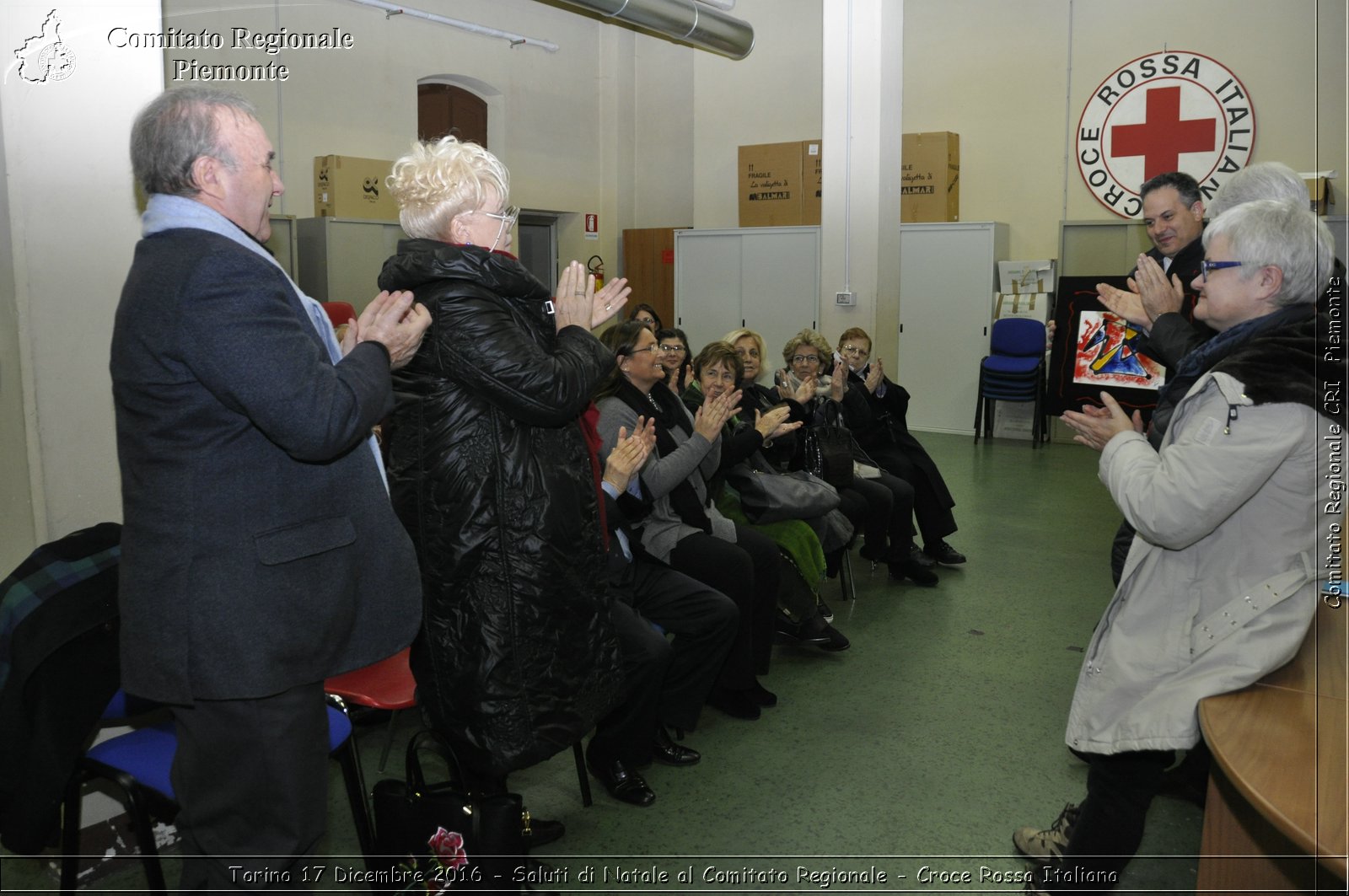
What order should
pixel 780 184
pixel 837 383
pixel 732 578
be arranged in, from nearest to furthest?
pixel 732 578 < pixel 837 383 < pixel 780 184

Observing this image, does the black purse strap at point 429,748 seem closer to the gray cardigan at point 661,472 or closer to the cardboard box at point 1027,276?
the gray cardigan at point 661,472

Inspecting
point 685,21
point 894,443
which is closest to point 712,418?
point 894,443

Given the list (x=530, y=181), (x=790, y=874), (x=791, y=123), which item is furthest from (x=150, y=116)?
(x=791, y=123)

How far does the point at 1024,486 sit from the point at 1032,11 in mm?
4251

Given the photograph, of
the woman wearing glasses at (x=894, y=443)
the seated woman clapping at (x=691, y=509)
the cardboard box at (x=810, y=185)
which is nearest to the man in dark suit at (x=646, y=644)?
the seated woman clapping at (x=691, y=509)

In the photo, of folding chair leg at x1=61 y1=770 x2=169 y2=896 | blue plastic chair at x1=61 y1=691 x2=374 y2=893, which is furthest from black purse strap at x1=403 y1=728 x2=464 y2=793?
folding chair leg at x1=61 y1=770 x2=169 y2=896

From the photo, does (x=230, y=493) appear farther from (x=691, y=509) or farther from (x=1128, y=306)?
(x=1128, y=306)

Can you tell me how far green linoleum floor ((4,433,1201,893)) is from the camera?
2.21m

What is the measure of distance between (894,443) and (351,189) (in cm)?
459

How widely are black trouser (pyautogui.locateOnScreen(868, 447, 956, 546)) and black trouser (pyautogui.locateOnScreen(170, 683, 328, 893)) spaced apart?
340 cm

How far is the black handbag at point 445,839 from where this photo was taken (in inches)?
70.6

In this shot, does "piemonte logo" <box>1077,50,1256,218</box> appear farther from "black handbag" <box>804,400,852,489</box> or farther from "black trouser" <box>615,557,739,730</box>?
"black trouser" <box>615,557,739,730</box>

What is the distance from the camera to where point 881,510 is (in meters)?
4.16

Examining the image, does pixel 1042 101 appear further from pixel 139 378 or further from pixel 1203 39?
pixel 139 378
